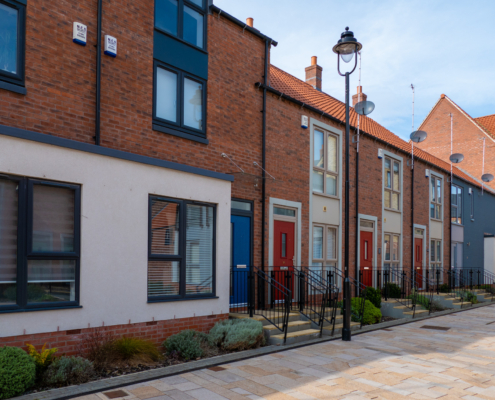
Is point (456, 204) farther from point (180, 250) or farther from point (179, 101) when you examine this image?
point (180, 250)

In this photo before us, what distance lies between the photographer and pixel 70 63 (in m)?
6.89

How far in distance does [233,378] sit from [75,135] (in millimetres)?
4242

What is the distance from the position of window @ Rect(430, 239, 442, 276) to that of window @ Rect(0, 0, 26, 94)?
17.3 metres

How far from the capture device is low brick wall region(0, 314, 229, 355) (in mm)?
5621

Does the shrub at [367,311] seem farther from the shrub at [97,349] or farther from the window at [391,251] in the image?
Result: the shrub at [97,349]

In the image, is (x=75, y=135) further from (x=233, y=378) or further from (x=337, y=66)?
(x=337, y=66)

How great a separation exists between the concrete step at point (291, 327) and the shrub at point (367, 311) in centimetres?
220

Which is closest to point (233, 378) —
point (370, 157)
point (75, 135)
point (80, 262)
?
point (80, 262)

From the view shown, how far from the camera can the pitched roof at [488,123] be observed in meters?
27.1

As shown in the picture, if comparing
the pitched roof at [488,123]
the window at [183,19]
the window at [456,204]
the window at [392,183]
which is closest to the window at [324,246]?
the window at [392,183]

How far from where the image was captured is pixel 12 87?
6.16 meters

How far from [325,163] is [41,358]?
29.8 feet

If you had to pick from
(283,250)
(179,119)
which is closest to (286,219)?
(283,250)

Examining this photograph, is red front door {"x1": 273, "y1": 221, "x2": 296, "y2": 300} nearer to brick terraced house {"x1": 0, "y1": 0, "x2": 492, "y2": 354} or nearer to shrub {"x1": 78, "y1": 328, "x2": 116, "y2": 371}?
brick terraced house {"x1": 0, "y1": 0, "x2": 492, "y2": 354}
